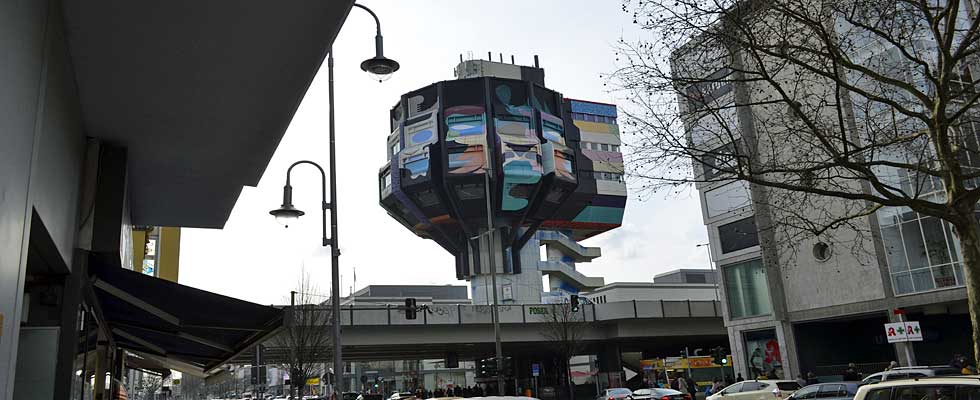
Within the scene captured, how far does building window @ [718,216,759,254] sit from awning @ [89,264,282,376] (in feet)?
102

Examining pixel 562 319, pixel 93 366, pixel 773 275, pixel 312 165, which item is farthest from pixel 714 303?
pixel 93 366

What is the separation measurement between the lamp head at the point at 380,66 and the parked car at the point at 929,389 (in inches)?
346

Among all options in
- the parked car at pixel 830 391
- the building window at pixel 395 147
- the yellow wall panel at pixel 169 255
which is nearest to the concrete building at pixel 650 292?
the building window at pixel 395 147

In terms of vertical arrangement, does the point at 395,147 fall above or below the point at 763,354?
above

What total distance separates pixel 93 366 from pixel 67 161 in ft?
21.9

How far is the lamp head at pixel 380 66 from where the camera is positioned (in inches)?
Result: 511

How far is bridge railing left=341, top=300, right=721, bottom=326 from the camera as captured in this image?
141 feet

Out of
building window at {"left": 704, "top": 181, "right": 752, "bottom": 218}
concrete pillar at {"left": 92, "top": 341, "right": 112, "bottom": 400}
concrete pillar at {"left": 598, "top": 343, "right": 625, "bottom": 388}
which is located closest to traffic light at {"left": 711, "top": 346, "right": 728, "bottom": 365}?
building window at {"left": 704, "top": 181, "right": 752, "bottom": 218}

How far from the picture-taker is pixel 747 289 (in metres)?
38.9

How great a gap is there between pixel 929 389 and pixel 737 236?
3105 cm

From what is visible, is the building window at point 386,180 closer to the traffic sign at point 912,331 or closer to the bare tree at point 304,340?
the bare tree at point 304,340

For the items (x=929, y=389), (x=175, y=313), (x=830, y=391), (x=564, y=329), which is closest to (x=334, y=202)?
(x=175, y=313)

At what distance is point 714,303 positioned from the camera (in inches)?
1999

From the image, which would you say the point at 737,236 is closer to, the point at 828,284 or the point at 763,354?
the point at 828,284
